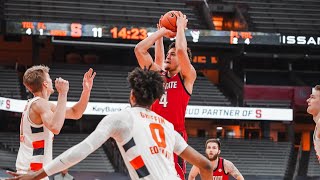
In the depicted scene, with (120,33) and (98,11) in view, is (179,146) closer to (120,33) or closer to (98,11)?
(120,33)

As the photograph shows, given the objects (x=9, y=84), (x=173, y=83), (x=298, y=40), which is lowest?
(x=9, y=84)

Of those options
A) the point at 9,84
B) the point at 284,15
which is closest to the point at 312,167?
the point at 284,15

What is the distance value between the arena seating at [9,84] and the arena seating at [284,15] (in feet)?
28.2

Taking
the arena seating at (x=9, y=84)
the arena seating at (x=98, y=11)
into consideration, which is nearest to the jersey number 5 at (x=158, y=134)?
the arena seating at (x=9, y=84)

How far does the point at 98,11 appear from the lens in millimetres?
23641

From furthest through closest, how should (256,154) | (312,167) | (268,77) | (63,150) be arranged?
(268,77), (256,154), (312,167), (63,150)

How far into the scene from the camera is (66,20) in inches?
887

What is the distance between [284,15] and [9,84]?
10.5 m

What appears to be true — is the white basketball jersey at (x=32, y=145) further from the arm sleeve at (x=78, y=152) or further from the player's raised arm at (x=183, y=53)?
the arm sleeve at (x=78, y=152)

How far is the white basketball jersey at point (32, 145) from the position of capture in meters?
5.47

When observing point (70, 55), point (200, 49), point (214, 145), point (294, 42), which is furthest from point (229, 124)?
point (214, 145)

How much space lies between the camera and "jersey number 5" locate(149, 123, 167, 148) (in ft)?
13.6

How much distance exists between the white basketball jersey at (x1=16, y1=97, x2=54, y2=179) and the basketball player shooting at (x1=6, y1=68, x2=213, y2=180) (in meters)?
1.44

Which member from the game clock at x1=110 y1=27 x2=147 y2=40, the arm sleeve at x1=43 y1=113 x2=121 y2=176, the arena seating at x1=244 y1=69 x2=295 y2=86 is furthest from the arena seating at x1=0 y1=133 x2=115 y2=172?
the arm sleeve at x1=43 y1=113 x2=121 y2=176
